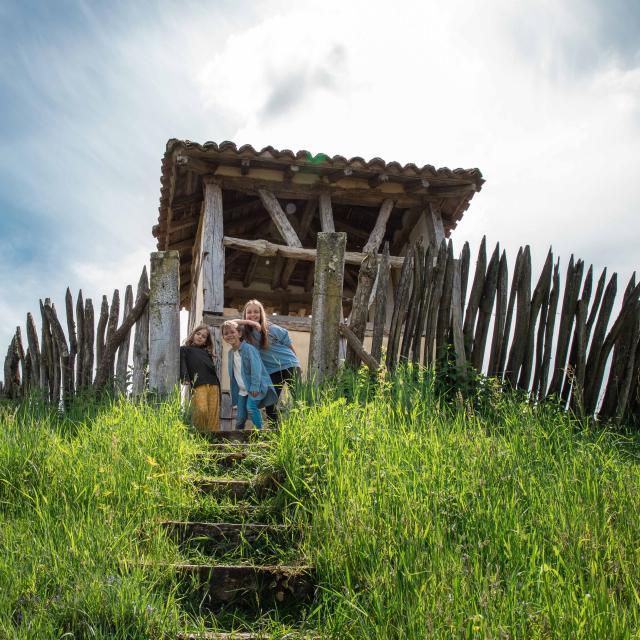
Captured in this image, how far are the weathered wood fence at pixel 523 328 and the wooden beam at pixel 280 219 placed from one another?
3.76 m

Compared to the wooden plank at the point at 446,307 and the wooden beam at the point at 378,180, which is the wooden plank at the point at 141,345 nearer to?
the wooden plank at the point at 446,307

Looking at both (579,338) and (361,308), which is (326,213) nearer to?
(361,308)

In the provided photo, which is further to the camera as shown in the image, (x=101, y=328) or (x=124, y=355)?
(x=101, y=328)

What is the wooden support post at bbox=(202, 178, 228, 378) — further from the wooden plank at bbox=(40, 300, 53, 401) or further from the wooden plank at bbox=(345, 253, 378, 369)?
the wooden plank at bbox=(345, 253, 378, 369)

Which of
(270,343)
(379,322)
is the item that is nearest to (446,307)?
(379,322)

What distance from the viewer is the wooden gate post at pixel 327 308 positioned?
597 cm

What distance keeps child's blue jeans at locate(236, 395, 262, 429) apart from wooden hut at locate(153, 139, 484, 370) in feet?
8.79

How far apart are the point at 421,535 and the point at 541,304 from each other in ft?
11.4

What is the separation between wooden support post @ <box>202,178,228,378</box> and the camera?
30.3 ft

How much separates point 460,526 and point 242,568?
103 centimetres

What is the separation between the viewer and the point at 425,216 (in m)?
11.0

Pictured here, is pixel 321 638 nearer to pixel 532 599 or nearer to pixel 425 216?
pixel 532 599

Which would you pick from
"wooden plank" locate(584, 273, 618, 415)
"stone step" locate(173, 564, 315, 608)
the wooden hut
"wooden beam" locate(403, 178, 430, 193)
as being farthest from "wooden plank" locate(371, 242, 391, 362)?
"wooden beam" locate(403, 178, 430, 193)

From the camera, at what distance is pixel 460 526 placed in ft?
11.0
